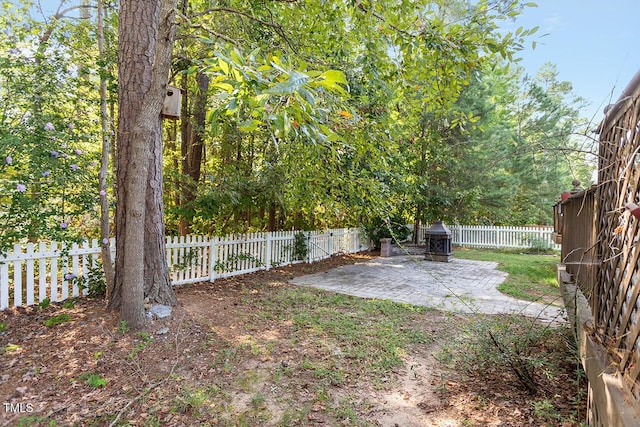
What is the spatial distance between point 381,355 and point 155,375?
197cm

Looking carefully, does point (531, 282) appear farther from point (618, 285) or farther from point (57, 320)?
point (57, 320)

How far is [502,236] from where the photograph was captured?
44.3 feet

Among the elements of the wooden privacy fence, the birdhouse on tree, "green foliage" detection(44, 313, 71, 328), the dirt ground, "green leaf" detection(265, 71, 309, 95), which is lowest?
the dirt ground

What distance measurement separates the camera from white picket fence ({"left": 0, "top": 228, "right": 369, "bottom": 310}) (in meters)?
3.70

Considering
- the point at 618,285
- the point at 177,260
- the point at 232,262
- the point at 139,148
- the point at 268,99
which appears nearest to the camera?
the point at 618,285

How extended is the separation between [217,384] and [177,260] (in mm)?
3247

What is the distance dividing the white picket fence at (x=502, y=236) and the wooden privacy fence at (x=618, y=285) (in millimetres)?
11107

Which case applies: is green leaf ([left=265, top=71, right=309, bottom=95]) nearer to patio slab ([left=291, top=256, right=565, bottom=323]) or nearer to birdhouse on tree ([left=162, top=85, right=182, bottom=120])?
birdhouse on tree ([left=162, top=85, right=182, bottom=120])

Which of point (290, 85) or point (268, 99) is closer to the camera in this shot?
point (290, 85)

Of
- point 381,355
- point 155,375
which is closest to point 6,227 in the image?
point 155,375

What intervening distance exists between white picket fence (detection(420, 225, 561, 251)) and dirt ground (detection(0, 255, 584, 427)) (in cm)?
1061

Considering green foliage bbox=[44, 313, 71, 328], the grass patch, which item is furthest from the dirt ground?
the grass patch

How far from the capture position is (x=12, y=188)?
3.24 metres

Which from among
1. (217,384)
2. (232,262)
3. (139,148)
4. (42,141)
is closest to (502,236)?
(232,262)
